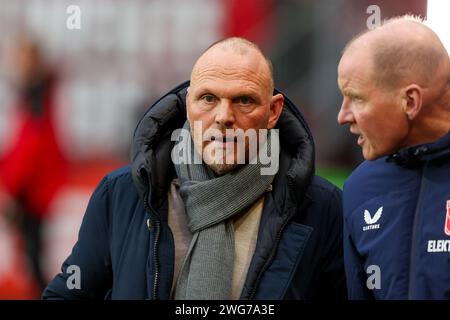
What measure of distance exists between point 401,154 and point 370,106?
0.47 ft

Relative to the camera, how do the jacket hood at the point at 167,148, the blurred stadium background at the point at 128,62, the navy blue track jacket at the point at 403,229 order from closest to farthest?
the navy blue track jacket at the point at 403,229 < the jacket hood at the point at 167,148 < the blurred stadium background at the point at 128,62

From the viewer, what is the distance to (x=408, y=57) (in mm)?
2436

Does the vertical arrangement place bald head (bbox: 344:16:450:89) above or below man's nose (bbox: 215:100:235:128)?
above

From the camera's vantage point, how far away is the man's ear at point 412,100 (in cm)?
244

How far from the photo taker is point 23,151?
4727 millimetres

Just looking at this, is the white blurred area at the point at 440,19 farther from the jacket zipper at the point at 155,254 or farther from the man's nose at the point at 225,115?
the jacket zipper at the point at 155,254

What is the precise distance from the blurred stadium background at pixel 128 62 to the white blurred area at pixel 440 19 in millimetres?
1947

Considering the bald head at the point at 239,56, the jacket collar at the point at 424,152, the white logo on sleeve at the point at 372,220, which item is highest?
the bald head at the point at 239,56

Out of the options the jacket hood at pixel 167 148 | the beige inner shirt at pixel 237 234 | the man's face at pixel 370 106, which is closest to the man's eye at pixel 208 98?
the jacket hood at pixel 167 148

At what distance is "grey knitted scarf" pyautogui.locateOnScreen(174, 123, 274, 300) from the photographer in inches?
99.3

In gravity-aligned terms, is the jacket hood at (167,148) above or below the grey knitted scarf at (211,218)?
above

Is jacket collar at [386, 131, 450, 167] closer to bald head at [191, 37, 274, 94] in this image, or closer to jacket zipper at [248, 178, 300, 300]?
Answer: jacket zipper at [248, 178, 300, 300]

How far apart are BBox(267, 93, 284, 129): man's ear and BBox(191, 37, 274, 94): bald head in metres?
0.03

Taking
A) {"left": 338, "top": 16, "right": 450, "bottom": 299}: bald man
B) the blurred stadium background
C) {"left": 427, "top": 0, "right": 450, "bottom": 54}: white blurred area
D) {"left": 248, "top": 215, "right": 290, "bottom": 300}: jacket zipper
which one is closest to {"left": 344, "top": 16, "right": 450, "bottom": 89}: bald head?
{"left": 338, "top": 16, "right": 450, "bottom": 299}: bald man
